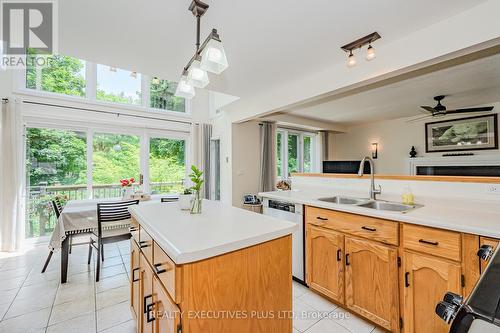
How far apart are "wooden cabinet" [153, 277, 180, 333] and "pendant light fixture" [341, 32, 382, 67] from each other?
2.25 m

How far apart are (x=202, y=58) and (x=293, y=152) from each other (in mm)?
4841

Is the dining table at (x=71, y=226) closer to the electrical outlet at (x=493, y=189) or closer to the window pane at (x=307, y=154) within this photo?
the electrical outlet at (x=493, y=189)

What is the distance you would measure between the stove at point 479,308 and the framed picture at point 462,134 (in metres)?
5.36

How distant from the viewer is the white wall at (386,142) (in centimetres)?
541

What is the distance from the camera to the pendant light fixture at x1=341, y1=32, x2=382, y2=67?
1.90 metres

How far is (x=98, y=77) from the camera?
4160 millimetres

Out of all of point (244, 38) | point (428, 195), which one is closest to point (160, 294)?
point (244, 38)

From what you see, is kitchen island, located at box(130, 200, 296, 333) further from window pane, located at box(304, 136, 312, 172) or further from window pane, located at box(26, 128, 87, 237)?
window pane, located at box(304, 136, 312, 172)

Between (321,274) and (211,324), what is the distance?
150 centimetres

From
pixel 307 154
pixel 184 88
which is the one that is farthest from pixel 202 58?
pixel 307 154

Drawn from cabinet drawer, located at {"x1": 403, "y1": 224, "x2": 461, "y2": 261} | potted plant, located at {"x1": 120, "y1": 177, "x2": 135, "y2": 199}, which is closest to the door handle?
cabinet drawer, located at {"x1": 403, "y1": 224, "x2": 461, "y2": 261}

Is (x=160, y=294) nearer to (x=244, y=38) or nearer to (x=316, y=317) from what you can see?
(x=316, y=317)

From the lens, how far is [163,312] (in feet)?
Result: 3.34

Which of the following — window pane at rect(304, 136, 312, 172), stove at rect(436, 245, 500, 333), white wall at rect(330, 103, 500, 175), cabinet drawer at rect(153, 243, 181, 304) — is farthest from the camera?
window pane at rect(304, 136, 312, 172)
